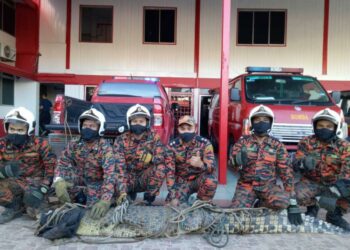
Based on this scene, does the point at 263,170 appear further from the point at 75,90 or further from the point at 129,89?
the point at 75,90

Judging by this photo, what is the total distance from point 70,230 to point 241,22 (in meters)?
12.9

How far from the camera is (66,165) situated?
184 inches

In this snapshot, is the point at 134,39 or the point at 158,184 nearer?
the point at 158,184

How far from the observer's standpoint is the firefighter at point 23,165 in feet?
15.0

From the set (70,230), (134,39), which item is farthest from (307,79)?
(134,39)

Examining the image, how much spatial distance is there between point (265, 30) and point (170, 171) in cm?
1178

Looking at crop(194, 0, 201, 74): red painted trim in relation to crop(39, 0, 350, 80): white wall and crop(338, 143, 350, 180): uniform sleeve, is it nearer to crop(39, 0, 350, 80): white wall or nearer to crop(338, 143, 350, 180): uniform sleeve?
crop(39, 0, 350, 80): white wall

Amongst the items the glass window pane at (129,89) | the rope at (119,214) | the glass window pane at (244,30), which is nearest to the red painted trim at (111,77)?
the glass window pane at (244,30)

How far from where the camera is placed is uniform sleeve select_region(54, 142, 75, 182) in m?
4.59

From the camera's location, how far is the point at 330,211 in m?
4.56

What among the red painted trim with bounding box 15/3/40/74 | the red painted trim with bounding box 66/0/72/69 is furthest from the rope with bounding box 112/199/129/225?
the red painted trim with bounding box 15/3/40/74

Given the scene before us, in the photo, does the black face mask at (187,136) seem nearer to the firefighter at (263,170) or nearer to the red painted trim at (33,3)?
the firefighter at (263,170)

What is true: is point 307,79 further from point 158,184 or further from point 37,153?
point 37,153

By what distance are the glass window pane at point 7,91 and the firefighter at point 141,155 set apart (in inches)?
447
